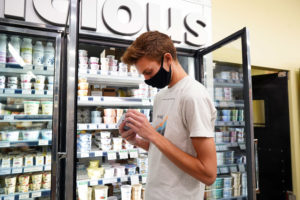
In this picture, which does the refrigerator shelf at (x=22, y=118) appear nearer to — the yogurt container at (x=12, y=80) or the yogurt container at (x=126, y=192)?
the yogurt container at (x=12, y=80)

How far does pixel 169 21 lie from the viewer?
7.45 feet

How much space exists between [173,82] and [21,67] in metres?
1.39

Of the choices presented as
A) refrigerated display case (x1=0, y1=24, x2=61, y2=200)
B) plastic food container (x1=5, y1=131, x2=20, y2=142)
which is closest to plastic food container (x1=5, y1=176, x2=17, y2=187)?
refrigerated display case (x1=0, y1=24, x2=61, y2=200)

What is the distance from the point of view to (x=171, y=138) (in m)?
1.06

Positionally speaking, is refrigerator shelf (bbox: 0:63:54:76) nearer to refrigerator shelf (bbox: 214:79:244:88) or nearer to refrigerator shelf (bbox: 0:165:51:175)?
refrigerator shelf (bbox: 0:165:51:175)

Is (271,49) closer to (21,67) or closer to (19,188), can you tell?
(21,67)

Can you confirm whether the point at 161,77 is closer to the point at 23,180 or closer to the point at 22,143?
the point at 22,143

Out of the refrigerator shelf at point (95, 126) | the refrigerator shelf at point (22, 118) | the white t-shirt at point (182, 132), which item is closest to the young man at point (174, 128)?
the white t-shirt at point (182, 132)

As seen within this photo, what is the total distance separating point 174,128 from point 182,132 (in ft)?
0.14

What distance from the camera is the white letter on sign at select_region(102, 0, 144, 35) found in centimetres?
194

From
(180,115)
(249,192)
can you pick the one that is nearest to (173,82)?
(180,115)

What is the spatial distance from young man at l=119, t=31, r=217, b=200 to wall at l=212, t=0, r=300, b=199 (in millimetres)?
2058

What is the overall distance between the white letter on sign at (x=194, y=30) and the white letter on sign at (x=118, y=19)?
54cm


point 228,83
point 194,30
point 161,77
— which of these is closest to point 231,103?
point 228,83
